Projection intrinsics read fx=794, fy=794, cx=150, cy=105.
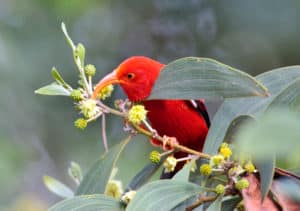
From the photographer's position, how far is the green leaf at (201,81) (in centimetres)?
214

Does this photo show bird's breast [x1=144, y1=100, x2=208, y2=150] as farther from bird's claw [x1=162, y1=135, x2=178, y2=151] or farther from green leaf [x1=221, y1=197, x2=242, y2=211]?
green leaf [x1=221, y1=197, x2=242, y2=211]

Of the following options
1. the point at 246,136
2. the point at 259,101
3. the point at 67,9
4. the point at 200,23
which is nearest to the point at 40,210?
the point at 67,9

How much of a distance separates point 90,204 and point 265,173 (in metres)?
0.53

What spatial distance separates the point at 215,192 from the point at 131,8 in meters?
5.46

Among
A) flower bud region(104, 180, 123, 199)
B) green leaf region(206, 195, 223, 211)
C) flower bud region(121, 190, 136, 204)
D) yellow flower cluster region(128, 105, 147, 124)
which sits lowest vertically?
green leaf region(206, 195, 223, 211)

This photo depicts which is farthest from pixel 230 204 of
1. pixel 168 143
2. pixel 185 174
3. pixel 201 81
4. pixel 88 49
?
pixel 88 49

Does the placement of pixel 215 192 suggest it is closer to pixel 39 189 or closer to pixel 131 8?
pixel 39 189

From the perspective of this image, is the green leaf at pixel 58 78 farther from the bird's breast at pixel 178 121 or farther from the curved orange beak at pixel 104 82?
the bird's breast at pixel 178 121

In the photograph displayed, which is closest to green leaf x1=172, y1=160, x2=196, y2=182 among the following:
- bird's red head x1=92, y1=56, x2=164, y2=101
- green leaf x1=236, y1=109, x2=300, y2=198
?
bird's red head x1=92, y1=56, x2=164, y2=101

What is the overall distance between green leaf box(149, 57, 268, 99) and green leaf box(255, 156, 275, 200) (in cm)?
18

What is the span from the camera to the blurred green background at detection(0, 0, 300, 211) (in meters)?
6.09

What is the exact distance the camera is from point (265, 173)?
205 centimetres

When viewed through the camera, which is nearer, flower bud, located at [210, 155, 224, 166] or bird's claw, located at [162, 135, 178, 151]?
flower bud, located at [210, 155, 224, 166]

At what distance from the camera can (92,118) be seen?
2.22 m
